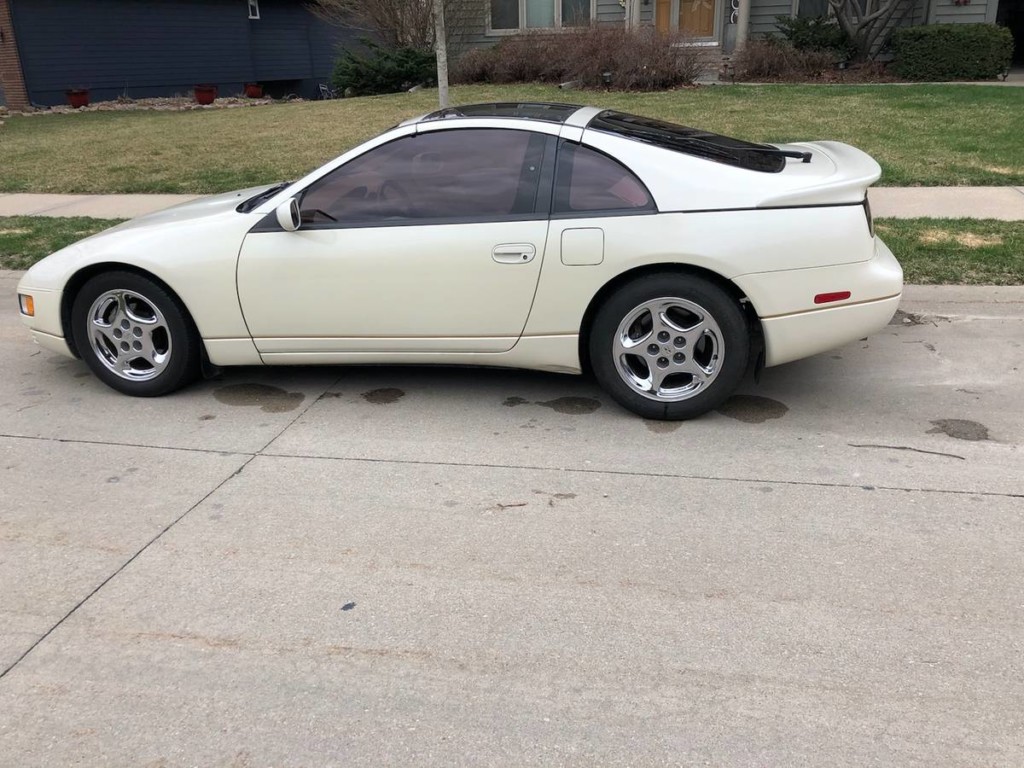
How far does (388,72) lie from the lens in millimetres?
19938

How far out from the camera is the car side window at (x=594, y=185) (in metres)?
4.67

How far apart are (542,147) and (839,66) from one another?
15971 millimetres

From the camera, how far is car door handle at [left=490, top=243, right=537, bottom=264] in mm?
4668

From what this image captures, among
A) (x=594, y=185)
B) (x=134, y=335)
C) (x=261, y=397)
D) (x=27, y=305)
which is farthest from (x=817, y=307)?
(x=27, y=305)

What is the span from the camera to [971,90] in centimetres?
1550

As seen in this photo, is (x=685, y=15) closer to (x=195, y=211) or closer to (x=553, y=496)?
(x=195, y=211)

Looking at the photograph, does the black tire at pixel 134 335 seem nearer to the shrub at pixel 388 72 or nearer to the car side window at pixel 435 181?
the car side window at pixel 435 181

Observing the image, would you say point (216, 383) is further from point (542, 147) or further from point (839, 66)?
point (839, 66)

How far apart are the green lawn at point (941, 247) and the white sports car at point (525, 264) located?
2.22 m

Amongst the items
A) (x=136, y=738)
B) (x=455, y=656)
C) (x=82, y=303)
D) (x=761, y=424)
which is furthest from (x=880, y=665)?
(x=82, y=303)

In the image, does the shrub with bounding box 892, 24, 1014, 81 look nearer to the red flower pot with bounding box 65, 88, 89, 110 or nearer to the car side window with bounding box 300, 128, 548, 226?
the car side window with bounding box 300, 128, 548, 226

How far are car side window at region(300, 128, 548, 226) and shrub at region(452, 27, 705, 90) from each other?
12761 millimetres

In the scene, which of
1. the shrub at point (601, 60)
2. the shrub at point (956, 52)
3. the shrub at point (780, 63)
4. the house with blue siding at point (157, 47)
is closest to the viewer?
the shrub at point (601, 60)

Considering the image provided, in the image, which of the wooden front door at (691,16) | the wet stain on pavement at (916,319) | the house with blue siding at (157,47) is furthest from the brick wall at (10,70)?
the wet stain on pavement at (916,319)
